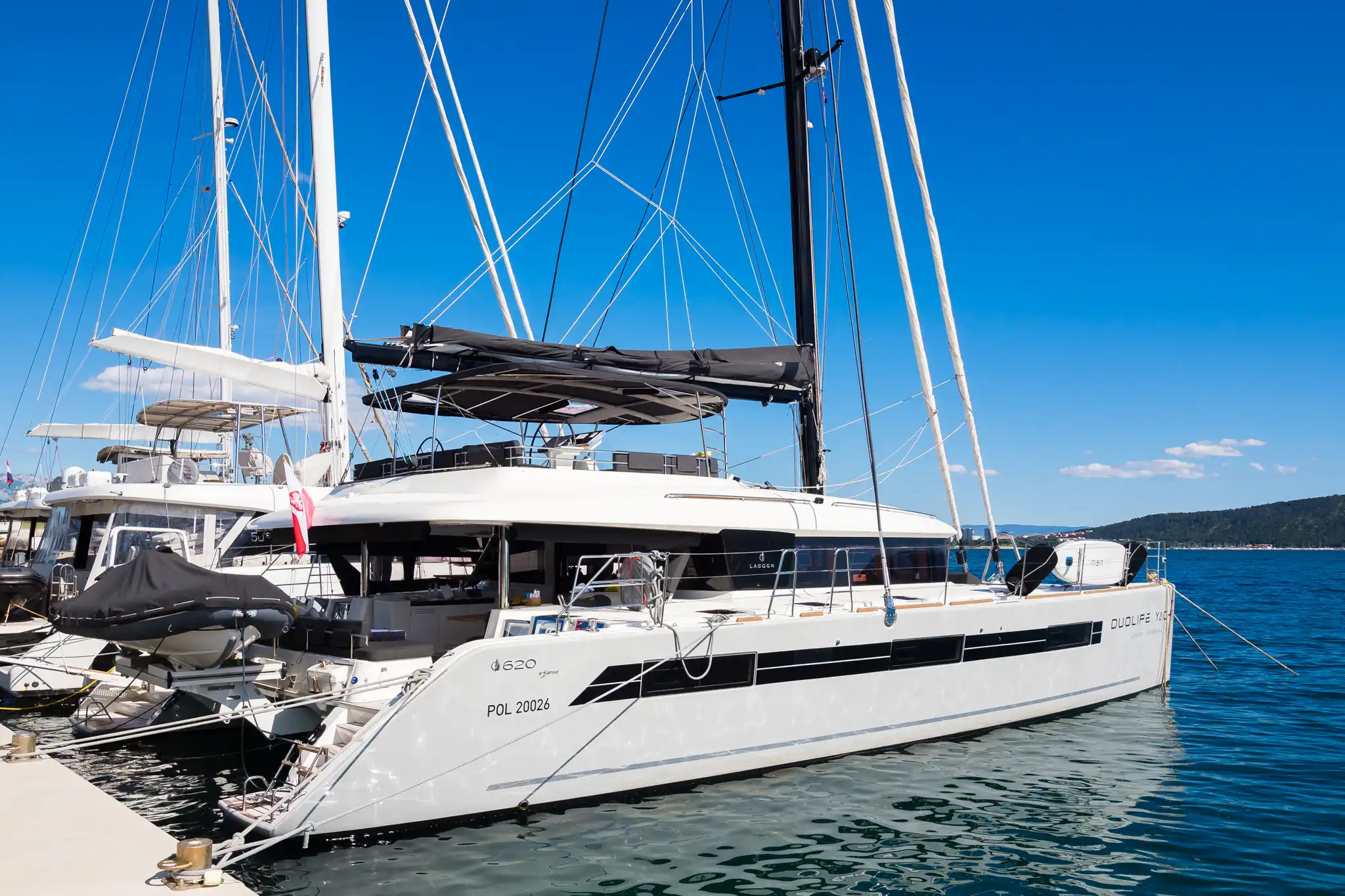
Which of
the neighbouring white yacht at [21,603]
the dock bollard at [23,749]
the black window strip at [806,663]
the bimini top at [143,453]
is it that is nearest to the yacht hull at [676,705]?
the black window strip at [806,663]

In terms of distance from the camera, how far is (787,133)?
15.0 meters

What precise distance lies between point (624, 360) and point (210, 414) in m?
12.7

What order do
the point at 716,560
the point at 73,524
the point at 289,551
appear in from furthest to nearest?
1. the point at 73,524
2. the point at 289,551
3. the point at 716,560

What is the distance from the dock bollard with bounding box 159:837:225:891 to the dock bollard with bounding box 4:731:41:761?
367cm

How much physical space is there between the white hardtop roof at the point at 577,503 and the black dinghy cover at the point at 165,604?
116cm

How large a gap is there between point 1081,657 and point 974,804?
4909mm

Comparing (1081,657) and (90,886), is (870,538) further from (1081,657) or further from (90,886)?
(90,886)

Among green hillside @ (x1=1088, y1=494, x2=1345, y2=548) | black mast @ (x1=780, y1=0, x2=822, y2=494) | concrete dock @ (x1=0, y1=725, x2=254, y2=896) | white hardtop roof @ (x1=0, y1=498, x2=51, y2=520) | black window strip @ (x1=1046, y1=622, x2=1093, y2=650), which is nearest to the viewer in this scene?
concrete dock @ (x1=0, y1=725, x2=254, y2=896)

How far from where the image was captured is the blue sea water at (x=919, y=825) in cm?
728

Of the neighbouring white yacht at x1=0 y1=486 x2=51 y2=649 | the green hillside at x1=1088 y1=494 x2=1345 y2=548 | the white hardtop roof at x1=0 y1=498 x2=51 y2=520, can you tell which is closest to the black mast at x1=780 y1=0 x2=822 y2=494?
the neighbouring white yacht at x1=0 y1=486 x2=51 y2=649

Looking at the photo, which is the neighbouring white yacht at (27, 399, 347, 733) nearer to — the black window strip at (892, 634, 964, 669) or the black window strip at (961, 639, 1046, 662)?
the black window strip at (892, 634, 964, 669)

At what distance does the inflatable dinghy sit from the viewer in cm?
866

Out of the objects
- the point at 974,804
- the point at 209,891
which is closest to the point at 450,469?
the point at 209,891

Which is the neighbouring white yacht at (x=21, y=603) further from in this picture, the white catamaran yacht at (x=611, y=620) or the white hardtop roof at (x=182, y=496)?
the white catamaran yacht at (x=611, y=620)
